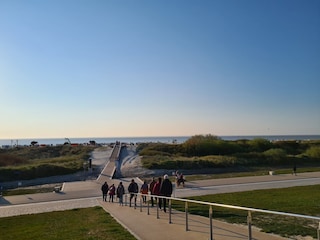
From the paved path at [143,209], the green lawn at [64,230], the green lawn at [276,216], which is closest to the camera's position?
the green lawn at [276,216]

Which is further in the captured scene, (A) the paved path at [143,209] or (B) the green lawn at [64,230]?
(B) the green lawn at [64,230]

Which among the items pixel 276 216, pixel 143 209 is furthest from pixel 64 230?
pixel 276 216

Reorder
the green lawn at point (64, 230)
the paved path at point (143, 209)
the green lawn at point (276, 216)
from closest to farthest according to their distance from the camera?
the green lawn at point (276, 216), the paved path at point (143, 209), the green lawn at point (64, 230)

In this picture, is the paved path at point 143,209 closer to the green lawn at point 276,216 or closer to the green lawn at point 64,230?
the green lawn at point 276,216

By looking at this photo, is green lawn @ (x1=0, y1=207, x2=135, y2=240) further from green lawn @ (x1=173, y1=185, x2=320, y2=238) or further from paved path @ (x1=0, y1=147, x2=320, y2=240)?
green lawn @ (x1=173, y1=185, x2=320, y2=238)

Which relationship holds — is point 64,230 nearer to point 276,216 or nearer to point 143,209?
point 143,209

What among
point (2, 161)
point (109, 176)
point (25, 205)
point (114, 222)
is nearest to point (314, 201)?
point (114, 222)

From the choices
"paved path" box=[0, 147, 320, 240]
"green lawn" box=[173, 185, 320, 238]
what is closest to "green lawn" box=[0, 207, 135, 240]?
"paved path" box=[0, 147, 320, 240]

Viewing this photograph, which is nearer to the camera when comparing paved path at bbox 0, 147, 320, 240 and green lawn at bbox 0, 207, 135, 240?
paved path at bbox 0, 147, 320, 240

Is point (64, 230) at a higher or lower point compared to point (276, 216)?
lower

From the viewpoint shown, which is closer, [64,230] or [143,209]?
[64,230]

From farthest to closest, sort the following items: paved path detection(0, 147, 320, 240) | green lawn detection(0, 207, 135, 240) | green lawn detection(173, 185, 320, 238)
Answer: green lawn detection(0, 207, 135, 240), paved path detection(0, 147, 320, 240), green lawn detection(173, 185, 320, 238)

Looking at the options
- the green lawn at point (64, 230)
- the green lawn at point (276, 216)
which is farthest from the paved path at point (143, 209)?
the green lawn at point (64, 230)

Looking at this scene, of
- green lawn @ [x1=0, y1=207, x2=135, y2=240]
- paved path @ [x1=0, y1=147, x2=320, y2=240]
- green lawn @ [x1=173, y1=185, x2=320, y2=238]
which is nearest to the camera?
green lawn @ [x1=173, y1=185, x2=320, y2=238]
